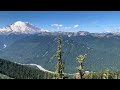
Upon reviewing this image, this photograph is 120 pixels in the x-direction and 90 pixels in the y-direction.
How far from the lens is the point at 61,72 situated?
2744 cm
